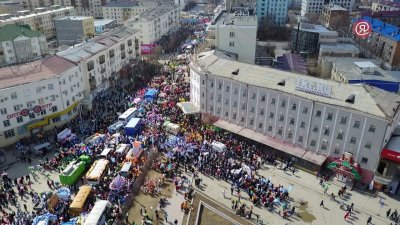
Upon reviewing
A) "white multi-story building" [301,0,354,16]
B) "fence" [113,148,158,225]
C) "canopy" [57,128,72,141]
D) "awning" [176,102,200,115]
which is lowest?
"fence" [113,148,158,225]

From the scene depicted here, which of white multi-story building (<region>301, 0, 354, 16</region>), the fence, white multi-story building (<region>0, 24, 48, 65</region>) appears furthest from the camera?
white multi-story building (<region>301, 0, 354, 16</region>)

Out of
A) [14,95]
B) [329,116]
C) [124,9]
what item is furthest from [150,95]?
[124,9]

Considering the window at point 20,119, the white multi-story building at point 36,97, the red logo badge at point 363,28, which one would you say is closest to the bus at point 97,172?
the white multi-story building at point 36,97

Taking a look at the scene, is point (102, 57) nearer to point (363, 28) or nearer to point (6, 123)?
point (6, 123)

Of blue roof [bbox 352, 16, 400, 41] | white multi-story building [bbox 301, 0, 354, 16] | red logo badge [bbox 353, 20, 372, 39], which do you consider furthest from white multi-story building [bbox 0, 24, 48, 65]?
white multi-story building [bbox 301, 0, 354, 16]

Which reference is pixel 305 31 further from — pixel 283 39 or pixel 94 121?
pixel 94 121

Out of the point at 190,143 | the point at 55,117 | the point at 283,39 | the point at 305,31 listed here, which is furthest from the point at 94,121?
the point at 283,39

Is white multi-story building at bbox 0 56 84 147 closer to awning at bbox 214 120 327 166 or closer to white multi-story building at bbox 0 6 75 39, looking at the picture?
awning at bbox 214 120 327 166

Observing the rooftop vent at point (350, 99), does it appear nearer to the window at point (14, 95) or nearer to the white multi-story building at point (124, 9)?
the window at point (14, 95)
